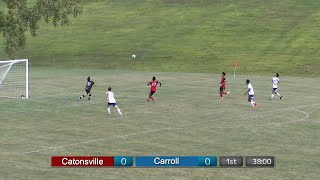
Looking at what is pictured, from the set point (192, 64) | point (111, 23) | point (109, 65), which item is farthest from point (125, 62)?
point (111, 23)

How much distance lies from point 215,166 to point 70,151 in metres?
6.11

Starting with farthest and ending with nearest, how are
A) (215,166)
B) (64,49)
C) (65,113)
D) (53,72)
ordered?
(64,49) → (53,72) → (65,113) → (215,166)

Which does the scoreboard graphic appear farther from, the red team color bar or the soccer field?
the soccer field

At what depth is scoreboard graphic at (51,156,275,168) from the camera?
19016 millimetres

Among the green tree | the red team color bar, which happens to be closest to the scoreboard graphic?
the red team color bar

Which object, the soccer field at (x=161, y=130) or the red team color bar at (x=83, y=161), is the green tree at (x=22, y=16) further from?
the red team color bar at (x=83, y=161)

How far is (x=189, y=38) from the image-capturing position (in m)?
83.2

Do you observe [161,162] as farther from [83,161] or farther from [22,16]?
[22,16]

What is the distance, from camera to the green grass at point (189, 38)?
72.4m

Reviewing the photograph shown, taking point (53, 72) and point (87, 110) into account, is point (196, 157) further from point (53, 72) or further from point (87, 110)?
point (53, 72)

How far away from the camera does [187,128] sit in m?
27.8

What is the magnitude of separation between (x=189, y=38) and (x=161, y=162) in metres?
64.6

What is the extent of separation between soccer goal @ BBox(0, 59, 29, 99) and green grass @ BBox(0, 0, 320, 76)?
64.4 ft

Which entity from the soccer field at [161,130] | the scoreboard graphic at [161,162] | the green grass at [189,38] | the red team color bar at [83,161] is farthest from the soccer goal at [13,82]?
the scoreboard graphic at [161,162]
